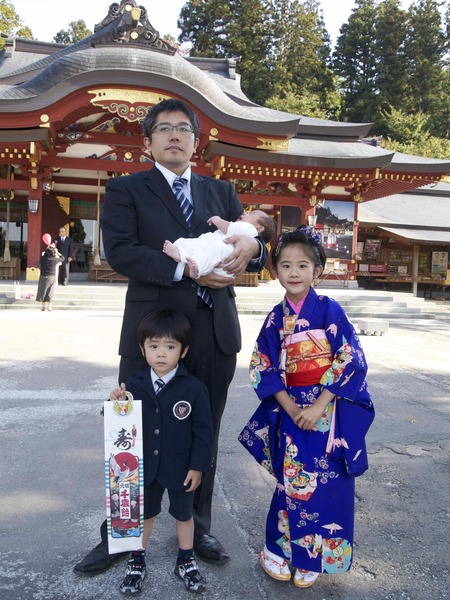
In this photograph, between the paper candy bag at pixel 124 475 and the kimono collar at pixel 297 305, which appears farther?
the kimono collar at pixel 297 305

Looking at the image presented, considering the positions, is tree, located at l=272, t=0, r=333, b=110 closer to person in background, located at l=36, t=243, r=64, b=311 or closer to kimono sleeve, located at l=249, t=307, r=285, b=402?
person in background, located at l=36, t=243, r=64, b=311

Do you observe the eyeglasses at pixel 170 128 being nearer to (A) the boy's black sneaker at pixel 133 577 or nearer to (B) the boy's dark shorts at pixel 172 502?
(B) the boy's dark shorts at pixel 172 502

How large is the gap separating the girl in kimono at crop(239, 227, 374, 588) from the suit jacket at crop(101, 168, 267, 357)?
237 millimetres

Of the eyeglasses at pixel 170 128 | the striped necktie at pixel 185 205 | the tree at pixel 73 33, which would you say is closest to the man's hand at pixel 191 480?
the striped necktie at pixel 185 205

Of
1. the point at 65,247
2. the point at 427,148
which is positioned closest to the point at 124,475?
the point at 65,247

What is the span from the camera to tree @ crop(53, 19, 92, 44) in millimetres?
39756

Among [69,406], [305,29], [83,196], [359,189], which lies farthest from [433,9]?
[69,406]

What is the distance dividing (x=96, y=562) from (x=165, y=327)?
36.1 inches

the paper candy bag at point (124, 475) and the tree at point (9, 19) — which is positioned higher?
the tree at point (9, 19)

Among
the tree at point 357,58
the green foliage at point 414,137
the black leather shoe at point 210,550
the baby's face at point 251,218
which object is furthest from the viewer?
the tree at point 357,58

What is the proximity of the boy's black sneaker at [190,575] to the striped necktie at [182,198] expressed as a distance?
128cm

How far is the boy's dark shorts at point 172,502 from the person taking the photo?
1.81 metres

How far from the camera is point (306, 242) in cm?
189

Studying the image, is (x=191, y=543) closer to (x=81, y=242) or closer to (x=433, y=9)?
(x=81, y=242)
